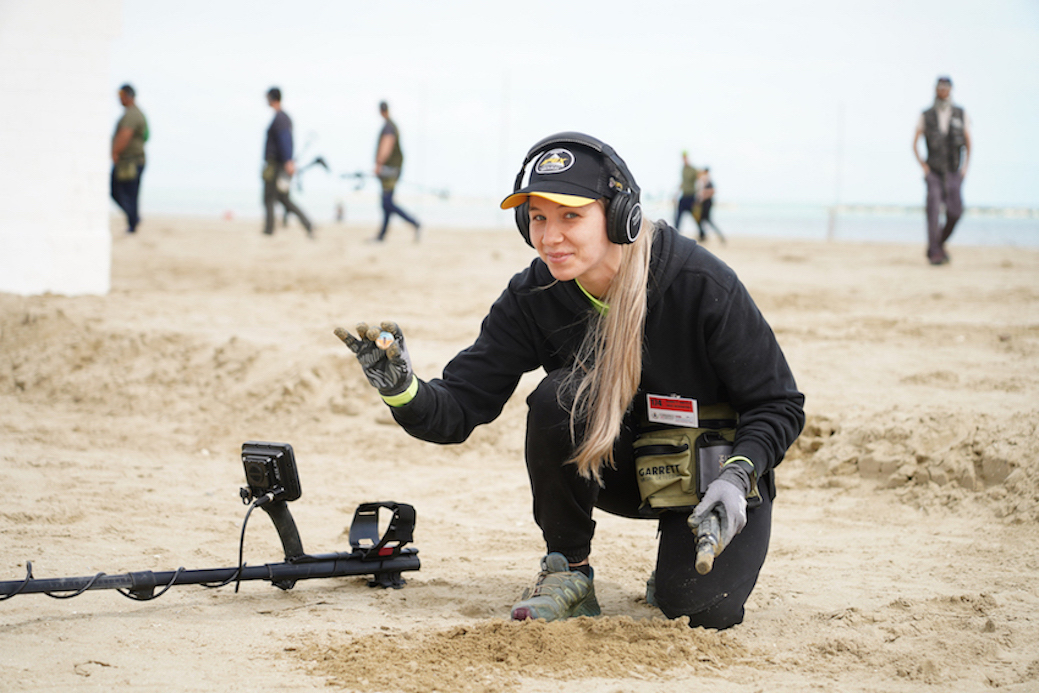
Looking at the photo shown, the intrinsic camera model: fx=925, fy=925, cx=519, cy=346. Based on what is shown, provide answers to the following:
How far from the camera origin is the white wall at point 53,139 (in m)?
6.67

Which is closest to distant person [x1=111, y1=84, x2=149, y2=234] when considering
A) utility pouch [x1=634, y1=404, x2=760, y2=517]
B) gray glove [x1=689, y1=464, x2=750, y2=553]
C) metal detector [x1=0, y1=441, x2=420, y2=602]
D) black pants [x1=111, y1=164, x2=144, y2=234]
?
black pants [x1=111, y1=164, x2=144, y2=234]

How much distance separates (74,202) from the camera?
6.98m

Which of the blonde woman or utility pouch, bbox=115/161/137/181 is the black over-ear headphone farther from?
utility pouch, bbox=115/161/137/181

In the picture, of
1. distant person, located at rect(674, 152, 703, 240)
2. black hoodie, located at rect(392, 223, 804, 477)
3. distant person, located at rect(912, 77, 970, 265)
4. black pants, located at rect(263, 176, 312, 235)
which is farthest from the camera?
distant person, located at rect(674, 152, 703, 240)

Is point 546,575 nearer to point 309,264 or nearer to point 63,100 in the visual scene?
point 63,100

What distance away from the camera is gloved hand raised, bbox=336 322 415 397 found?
7.50ft

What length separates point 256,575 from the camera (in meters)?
2.63

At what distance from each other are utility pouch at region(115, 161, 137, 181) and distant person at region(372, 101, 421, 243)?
2.85 m

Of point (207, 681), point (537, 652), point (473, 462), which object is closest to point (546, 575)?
point (537, 652)

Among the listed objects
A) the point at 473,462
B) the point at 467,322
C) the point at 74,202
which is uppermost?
the point at 74,202

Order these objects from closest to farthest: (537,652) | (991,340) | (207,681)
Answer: (207,681)
(537,652)
(991,340)

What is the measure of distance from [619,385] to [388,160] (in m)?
9.97

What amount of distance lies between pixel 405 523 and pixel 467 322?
372cm

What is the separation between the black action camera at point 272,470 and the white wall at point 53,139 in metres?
5.19
